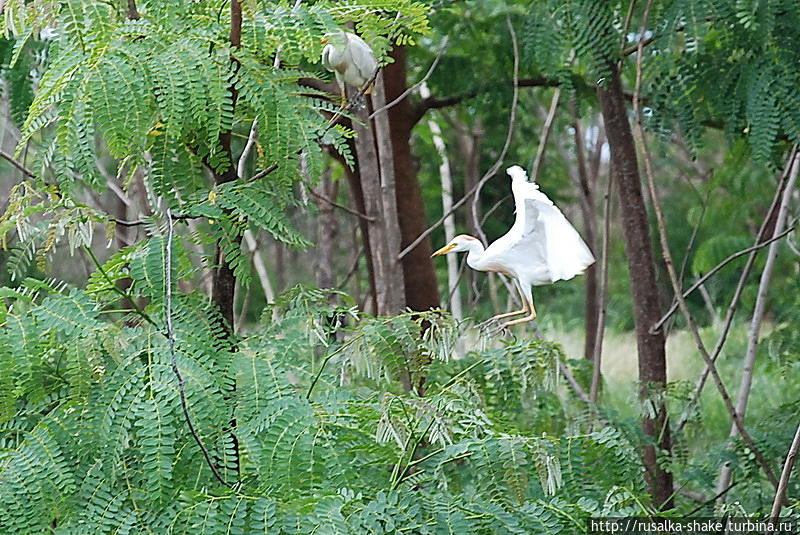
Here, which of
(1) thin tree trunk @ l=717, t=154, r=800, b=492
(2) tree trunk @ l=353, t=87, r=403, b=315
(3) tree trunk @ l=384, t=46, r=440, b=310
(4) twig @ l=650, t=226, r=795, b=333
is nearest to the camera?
(4) twig @ l=650, t=226, r=795, b=333

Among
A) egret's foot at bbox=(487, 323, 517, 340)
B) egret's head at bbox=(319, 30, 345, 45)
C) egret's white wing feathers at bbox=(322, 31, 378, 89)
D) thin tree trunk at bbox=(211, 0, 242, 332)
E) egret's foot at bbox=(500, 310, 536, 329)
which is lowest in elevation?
egret's foot at bbox=(487, 323, 517, 340)

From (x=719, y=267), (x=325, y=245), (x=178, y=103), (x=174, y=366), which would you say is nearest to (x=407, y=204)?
(x=325, y=245)

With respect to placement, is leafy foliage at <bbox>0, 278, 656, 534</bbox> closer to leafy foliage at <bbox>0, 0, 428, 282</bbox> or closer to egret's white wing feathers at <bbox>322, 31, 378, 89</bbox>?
leafy foliage at <bbox>0, 0, 428, 282</bbox>

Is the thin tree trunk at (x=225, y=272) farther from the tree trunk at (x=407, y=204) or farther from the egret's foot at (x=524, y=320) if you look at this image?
the tree trunk at (x=407, y=204)

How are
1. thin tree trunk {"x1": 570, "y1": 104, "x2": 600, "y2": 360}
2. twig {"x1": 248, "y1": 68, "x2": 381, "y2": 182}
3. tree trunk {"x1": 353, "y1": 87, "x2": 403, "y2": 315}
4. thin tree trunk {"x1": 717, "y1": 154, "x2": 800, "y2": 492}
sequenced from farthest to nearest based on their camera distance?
thin tree trunk {"x1": 570, "y1": 104, "x2": 600, "y2": 360}, thin tree trunk {"x1": 717, "y1": 154, "x2": 800, "y2": 492}, tree trunk {"x1": 353, "y1": 87, "x2": 403, "y2": 315}, twig {"x1": 248, "y1": 68, "x2": 381, "y2": 182}

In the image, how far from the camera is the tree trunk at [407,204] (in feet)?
10.6

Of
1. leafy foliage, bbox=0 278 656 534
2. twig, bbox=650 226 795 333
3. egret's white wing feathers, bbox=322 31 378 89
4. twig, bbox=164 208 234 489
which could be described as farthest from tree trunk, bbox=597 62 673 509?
twig, bbox=164 208 234 489

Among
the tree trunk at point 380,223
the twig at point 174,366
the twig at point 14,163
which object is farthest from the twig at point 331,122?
the tree trunk at point 380,223

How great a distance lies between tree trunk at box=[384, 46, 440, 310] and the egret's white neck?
1616 millimetres

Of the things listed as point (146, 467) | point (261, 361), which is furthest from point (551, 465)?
point (146, 467)

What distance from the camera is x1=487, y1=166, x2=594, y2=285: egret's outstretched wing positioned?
1447 mm

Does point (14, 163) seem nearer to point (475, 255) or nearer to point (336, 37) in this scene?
point (336, 37)

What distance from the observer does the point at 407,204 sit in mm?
3338

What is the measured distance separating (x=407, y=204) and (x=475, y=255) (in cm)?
180
